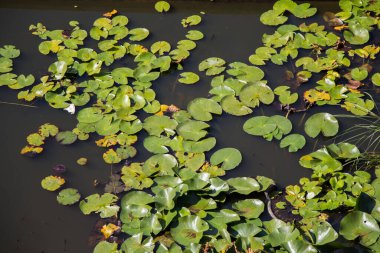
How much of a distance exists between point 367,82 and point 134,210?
5.06 ft

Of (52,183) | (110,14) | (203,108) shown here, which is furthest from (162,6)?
(52,183)

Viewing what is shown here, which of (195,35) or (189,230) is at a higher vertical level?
(195,35)

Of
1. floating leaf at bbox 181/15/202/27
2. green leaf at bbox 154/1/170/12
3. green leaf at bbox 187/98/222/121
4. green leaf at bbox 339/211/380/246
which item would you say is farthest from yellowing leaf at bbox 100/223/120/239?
green leaf at bbox 154/1/170/12

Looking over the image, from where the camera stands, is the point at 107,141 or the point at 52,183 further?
the point at 107,141

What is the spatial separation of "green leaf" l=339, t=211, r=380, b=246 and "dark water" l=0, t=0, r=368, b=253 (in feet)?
1.35

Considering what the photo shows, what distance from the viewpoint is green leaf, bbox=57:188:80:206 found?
2.68 meters

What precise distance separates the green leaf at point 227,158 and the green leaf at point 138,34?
3.35ft

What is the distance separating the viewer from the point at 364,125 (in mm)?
2969

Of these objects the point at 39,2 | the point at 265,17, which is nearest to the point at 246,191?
the point at 265,17

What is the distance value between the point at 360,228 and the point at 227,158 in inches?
28.4

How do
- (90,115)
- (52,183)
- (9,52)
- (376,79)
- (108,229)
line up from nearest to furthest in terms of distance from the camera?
(108,229) → (52,183) → (90,115) → (376,79) → (9,52)

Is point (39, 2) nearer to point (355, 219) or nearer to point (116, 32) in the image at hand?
point (116, 32)

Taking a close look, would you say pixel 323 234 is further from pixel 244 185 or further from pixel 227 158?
pixel 227 158

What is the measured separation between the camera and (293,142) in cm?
287
